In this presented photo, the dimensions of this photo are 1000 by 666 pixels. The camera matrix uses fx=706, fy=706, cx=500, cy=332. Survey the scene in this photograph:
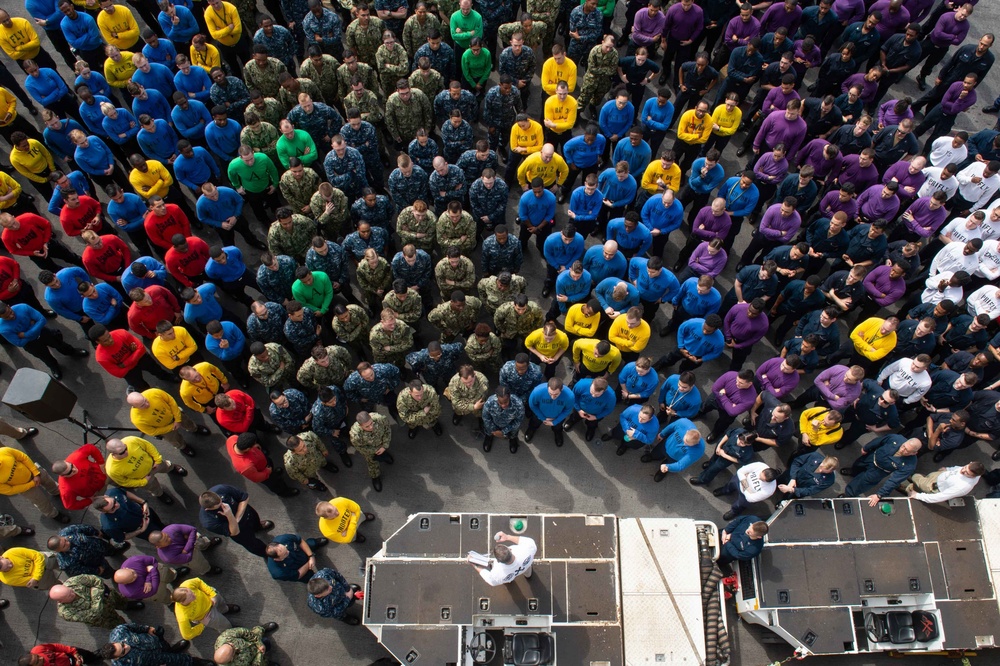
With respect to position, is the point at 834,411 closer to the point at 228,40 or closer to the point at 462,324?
the point at 462,324

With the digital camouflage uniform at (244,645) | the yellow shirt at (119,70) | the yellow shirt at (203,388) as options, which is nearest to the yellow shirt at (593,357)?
the yellow shirt at (203,388)

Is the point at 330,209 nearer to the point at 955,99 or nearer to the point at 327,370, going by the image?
the point at 327,370

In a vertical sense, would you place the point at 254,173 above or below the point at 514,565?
above

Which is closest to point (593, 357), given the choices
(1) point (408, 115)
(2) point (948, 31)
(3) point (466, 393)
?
(3) point (466, 393)

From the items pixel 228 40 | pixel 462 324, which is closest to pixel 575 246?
pixel 462 324

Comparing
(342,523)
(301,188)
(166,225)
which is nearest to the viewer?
(342,523)

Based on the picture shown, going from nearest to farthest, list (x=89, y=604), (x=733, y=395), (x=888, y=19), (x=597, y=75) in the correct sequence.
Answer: (x=89, y=604) < (x=733, y=395) < (x=597, y=75) < (x=888, y=19)

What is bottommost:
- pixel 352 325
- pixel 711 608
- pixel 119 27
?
pixel 711 608
